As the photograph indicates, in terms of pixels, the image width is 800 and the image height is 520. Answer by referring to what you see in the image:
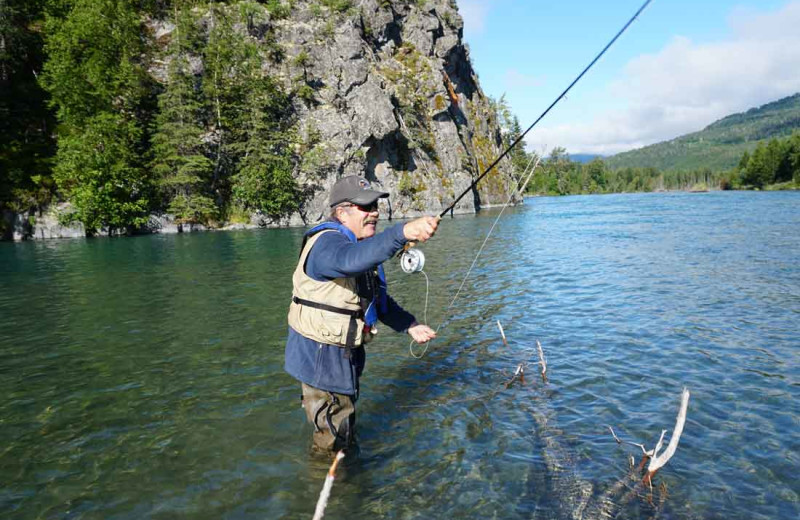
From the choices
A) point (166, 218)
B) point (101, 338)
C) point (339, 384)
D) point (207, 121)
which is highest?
point (207, 121)

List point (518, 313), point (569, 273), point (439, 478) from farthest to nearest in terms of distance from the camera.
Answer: point (569, 273)
point (518, 313)
point (439, 478)

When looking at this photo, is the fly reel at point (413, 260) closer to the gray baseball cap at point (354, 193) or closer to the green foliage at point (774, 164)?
the gray baseball cap at point (354, 193)

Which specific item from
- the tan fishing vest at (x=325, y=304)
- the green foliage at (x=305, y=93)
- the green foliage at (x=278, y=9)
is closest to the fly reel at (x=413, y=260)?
the tan fishing vest at (x=325, y=304)

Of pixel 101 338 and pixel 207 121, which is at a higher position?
pixel 207 121

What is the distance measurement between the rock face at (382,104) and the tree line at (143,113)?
3032 mm

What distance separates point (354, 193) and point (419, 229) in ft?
3.12

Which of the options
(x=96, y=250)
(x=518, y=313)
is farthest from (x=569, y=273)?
(x=96, y=250)

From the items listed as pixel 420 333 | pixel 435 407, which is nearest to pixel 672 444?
pixel 420 333

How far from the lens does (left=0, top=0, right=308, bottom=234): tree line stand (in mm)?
42812

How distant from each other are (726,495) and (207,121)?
6044 cm

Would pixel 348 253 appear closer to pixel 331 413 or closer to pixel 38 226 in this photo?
pixel 331 413

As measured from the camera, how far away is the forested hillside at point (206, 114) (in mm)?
43656

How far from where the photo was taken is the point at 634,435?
5723 millimetres

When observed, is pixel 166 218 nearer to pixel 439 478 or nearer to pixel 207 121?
pixel 207 121
